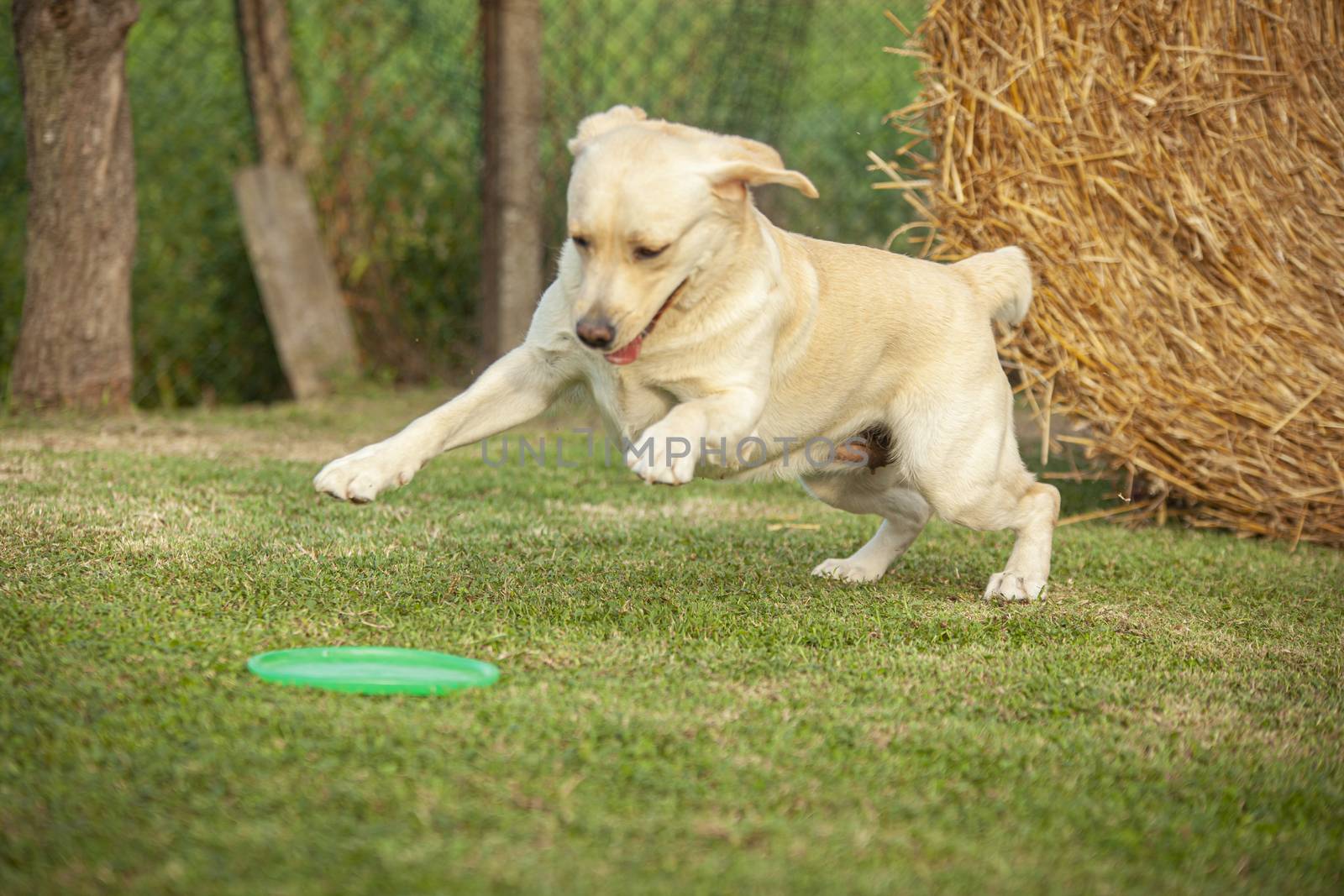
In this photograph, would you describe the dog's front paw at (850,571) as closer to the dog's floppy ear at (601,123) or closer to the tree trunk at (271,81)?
the dog's floppy ear at (601,123)

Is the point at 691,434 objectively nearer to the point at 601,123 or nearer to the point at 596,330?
the point at 596,330

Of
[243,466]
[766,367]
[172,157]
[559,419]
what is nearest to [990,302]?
[766,367]

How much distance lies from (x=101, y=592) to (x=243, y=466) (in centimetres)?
190

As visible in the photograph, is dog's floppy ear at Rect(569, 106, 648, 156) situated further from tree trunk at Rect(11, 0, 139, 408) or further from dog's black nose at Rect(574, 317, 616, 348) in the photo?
tree trunk at Rect(11, 0, 139, 408)

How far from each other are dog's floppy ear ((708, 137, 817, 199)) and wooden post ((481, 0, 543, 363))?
3.49m

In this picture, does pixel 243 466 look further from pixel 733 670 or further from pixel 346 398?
pixel 733 670

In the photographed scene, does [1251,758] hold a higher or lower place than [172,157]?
lower

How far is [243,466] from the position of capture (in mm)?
4664

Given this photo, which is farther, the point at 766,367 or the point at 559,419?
the point at 559,419

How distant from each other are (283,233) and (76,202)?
1.29m

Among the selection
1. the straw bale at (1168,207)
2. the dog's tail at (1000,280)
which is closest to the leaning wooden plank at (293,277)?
the straw bale at (1168,207)

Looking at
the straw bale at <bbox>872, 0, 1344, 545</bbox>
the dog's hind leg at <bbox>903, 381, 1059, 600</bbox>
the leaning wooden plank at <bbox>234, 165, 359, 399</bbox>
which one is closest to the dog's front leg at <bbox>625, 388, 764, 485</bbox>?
the dog's hind leg at <bbox>903, 381, 1059, 600</bbox>

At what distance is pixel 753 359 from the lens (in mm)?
3025

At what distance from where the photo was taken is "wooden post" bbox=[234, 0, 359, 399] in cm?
653
